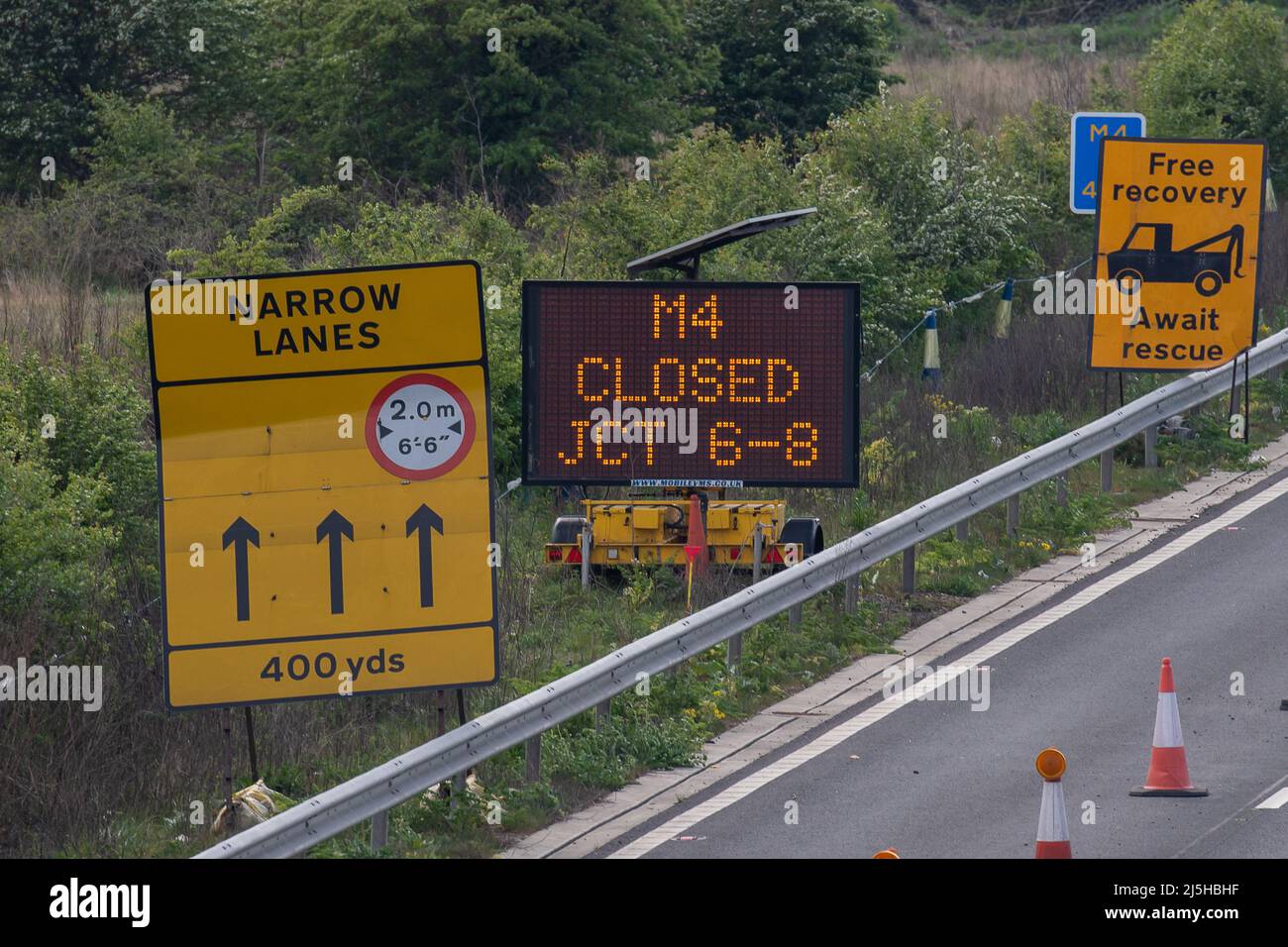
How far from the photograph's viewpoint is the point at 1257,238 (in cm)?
1806

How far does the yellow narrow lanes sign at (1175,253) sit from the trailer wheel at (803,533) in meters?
4.77

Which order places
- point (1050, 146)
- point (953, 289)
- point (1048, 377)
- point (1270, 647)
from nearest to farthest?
point (1270, 647)
point (1048, 377)
point (953, 289)
point (1050, 146)

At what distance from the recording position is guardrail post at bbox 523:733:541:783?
10922mm

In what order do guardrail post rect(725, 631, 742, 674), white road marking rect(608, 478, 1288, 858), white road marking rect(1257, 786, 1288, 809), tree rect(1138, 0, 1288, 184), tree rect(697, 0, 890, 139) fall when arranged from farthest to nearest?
tree rect(697, 0, 890, 139) < tree rect(1138, 0, 1288, 184) < guardrail post rect(725, 631, 742, 674) < white road marking rect(608, 478, 1288, 858) < white road marking rect(1257, 786, 1288, 809)

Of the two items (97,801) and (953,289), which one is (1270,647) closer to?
(97,801)

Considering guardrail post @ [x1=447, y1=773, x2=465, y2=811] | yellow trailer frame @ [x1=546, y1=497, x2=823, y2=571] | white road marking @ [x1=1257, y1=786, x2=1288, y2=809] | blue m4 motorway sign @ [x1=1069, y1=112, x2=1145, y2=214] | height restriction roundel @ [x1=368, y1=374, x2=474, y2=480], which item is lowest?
white road marking @ [x1=1257, y1=786, x2=1288, y2=809]

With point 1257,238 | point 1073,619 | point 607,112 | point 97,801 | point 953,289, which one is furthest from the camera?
point 607,112

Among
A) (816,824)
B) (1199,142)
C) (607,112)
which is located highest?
(607,112)

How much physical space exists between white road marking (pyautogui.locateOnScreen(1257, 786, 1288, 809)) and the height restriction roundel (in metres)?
4.22

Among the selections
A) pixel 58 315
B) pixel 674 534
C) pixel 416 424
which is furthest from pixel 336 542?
pixel 58 315

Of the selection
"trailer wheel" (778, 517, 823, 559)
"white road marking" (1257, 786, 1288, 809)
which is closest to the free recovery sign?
"white road marking" (1257, 786, 1288, 809)

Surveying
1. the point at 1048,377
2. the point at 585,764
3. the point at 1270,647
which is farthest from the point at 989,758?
the point at 1048,377

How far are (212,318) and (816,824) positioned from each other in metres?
3.76

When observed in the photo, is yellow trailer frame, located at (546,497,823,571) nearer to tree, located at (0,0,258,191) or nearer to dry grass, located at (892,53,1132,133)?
dry grass, located at (892,53,1132,133)
